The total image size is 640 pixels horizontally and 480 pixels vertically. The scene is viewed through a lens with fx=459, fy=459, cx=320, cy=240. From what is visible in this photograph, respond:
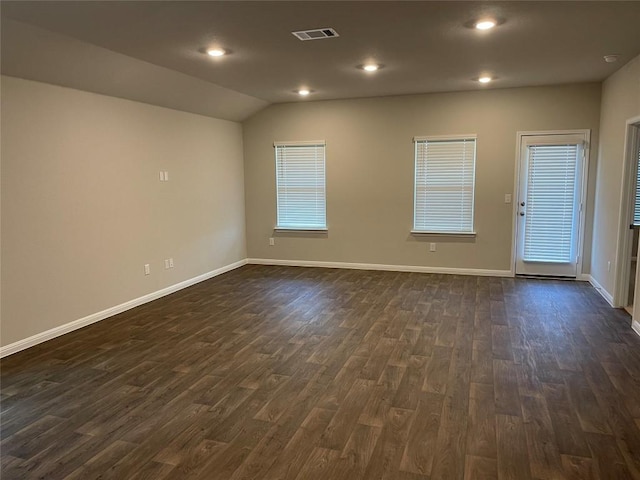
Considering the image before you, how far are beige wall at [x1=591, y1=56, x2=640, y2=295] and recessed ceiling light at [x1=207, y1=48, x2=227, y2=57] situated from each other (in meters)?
3.89

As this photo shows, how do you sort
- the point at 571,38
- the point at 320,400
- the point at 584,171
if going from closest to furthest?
the point at 320,400 → the point at 571,38 → the point at 584,171

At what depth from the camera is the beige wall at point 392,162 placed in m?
6.12

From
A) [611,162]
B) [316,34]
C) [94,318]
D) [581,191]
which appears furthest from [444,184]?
[94,318]

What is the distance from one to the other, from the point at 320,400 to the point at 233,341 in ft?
4.38

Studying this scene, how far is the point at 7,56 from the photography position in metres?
3.47

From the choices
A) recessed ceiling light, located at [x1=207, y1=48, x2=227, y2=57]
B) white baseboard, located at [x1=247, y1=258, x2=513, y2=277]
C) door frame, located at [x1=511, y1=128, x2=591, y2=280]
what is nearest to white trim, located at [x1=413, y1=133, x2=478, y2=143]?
door frame, located at [x1=511, y1=128, x2=591, y2=280]

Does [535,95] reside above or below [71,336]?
above

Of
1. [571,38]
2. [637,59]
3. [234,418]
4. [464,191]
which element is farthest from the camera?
[464,191]

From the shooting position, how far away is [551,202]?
20.2 feet

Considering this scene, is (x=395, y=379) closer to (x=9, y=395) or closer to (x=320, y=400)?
(x=320, y=400)

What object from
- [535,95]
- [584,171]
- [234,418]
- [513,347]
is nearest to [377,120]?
[535,95]

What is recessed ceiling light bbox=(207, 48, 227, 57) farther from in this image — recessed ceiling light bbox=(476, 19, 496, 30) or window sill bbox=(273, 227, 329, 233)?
window sill bbox=(273, 227, 329, 233)

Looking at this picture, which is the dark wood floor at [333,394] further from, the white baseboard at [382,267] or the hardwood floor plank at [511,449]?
the white baseboard at [382,267]

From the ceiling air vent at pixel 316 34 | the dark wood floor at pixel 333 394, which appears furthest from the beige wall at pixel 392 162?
the ceiling air vent at pixel 316 34
